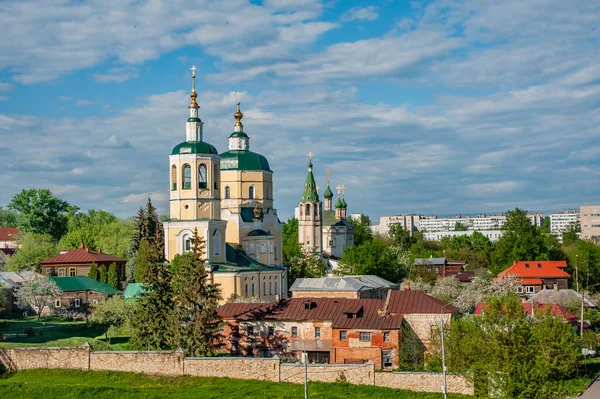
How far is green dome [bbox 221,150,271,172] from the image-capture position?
68750 mm

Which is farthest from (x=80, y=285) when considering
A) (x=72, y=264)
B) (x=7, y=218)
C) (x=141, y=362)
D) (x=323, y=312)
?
(x=7, y=218)

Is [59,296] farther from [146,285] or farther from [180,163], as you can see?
[146,285]

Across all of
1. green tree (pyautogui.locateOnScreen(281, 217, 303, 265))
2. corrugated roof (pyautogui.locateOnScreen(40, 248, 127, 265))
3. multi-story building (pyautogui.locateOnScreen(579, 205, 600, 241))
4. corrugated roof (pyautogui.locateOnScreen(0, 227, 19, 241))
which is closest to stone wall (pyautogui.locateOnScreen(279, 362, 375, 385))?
corrugated roof (pyautogui.locateOnScreen(40, 248, 127, 265))

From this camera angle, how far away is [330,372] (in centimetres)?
3644

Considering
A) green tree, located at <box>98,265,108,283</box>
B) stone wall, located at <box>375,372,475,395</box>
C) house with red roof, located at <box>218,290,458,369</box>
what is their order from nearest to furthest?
stone wall, located at <box>375,372,475,395</box>
house with red roof, located at <box>218,290,458,369</box>
green tree, located at <box>98,265,108,283</box>

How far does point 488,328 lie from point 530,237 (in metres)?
58.6

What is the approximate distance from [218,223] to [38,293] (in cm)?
1237

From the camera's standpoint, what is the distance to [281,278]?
214 feet

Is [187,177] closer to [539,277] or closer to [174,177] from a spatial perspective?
[174,177]

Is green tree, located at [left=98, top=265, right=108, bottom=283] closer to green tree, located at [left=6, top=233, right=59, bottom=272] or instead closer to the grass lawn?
green tree, located at [left=6, top=233, right=59, bottom=272]

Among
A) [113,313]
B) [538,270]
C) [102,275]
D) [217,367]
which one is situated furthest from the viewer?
[538,270]

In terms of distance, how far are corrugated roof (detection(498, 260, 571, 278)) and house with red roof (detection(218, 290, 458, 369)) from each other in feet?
114

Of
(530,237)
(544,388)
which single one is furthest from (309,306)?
(530,237)

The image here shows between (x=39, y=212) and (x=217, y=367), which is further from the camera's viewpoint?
(x=39, y=212)
